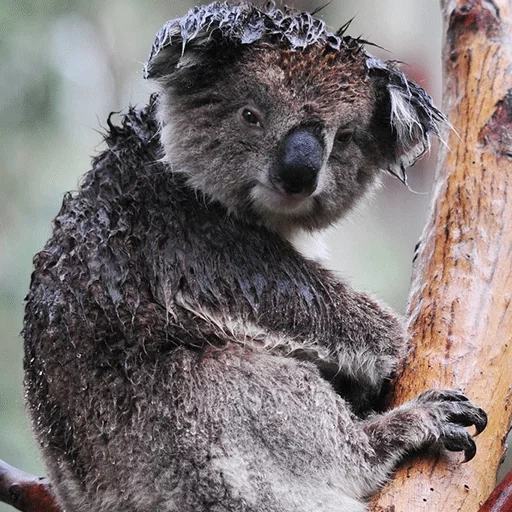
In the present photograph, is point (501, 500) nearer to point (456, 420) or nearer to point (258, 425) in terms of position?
point (456, 420)

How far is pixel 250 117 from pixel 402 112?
59 cm

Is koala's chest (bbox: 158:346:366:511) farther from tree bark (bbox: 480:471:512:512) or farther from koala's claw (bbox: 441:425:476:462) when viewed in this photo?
tree bark (bbox: 480:471:512:512)

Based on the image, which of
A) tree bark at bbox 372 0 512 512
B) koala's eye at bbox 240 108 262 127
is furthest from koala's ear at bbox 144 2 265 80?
tree bark at bbox 372 0 512 512

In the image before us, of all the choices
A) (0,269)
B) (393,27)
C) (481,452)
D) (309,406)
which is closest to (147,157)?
(309,406)

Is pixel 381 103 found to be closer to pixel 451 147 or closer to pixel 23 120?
pixel 451 147

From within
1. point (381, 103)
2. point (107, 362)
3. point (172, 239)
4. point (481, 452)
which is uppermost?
point (381, 103)

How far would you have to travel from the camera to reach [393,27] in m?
9.30

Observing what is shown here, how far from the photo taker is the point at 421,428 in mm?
2570

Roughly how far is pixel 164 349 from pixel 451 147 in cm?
136

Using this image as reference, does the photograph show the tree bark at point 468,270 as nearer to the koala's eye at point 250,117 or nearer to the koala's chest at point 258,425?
the koala's chest at point 258,425

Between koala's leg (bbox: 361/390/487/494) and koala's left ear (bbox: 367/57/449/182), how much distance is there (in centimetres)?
105

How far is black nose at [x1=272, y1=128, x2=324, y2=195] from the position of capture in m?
2.73

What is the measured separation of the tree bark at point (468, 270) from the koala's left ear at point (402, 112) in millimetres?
110

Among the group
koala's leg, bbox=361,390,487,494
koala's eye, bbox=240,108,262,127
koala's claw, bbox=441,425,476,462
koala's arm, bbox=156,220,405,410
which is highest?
koala's eye, bbox=240,108,262,127
